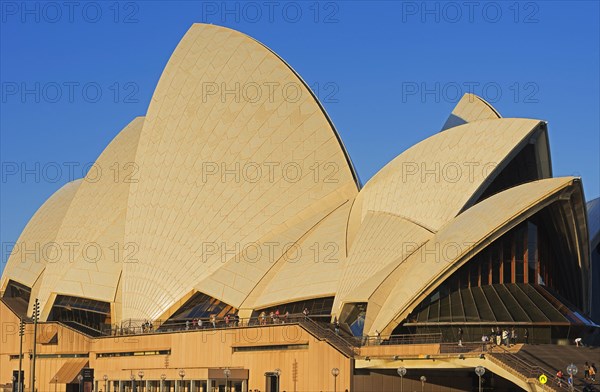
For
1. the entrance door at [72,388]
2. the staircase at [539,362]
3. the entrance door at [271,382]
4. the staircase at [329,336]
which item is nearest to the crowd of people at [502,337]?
the staircase at [539,362]

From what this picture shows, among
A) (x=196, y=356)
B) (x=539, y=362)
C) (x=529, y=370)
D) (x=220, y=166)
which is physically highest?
(x=220, y=166)

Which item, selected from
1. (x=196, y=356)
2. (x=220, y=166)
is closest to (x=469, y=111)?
(x=220, y=166)

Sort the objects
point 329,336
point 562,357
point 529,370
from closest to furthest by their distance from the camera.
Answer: point 529,370 → point 562,357 → point 329,336

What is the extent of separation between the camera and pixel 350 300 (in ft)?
135

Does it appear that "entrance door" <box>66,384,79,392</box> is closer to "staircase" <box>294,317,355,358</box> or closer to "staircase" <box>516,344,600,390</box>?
"staircase" <box>294,317,355,358</box>

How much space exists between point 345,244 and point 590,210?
1742cm

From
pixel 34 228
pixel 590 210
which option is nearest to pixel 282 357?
pixel 590 210

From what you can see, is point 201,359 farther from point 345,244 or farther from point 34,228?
point 34,228

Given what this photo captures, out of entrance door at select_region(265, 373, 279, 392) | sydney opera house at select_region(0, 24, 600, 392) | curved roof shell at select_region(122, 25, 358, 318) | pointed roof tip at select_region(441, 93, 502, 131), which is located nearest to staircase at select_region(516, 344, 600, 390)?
sydney opera house at select_region(0, 24, 600, 392)

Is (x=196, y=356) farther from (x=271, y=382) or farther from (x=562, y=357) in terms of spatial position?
(x=562, y=357)

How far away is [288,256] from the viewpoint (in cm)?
4756

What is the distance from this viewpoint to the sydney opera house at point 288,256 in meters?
39.5

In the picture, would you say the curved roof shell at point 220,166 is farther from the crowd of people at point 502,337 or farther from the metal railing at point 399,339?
the crowd of people at point 502,337

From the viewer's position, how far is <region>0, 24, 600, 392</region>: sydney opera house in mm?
39531
